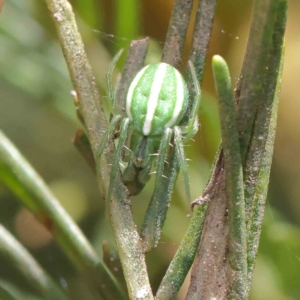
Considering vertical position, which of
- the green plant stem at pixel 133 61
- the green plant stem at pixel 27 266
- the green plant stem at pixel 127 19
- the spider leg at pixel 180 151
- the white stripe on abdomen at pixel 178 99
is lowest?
the green plant stem at pixel 27 266

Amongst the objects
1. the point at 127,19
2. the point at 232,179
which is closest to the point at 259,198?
the point at 232,179

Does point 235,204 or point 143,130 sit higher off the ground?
point 143,130

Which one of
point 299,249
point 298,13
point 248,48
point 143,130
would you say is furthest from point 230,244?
point 298,13

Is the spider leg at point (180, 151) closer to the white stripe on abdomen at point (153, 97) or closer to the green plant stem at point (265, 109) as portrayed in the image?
the white stripe on abdomen at point (153, 97)

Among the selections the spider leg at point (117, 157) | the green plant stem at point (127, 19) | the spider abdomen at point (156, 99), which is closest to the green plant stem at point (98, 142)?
the spider leg at point (117, 157)

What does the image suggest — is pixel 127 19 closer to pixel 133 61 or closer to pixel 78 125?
pixel 78 125

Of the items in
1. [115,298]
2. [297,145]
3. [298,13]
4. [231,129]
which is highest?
[298,13]

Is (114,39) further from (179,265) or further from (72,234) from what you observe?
(179,265)
